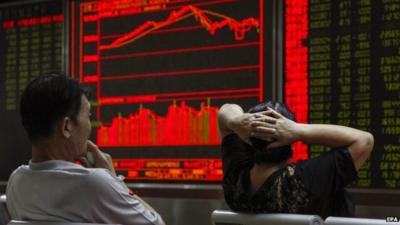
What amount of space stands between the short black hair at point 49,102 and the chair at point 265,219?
41 centimetres

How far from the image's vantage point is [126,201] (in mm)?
1279

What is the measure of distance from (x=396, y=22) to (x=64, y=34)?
169cm

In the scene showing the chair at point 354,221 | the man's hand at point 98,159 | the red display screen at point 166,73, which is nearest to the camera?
the chair at point 354,221

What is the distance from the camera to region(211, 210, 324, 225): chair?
120cm

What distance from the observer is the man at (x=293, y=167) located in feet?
4.62

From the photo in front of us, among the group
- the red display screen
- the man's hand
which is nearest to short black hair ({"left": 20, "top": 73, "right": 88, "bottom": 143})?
the man's hand

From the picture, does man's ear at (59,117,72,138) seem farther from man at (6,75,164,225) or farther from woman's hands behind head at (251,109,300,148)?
woman's hands behind head at (251,109,300,148)

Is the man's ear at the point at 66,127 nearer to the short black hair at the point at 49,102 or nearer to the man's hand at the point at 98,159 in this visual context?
the short black hair at the point at 49,102

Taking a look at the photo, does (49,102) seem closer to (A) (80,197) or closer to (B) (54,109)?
(B) (54,109)

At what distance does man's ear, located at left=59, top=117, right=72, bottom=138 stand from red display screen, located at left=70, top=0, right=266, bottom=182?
4.48 ft

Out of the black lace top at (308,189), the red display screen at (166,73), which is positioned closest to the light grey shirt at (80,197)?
the black lace top at (308,189)

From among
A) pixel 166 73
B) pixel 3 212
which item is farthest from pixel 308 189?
pixel 166 73

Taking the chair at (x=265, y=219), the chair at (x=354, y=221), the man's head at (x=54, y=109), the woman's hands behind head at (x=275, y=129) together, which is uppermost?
the man's head at (x=54, y=109)

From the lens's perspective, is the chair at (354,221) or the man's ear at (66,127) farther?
the man's ear at (66,127)
